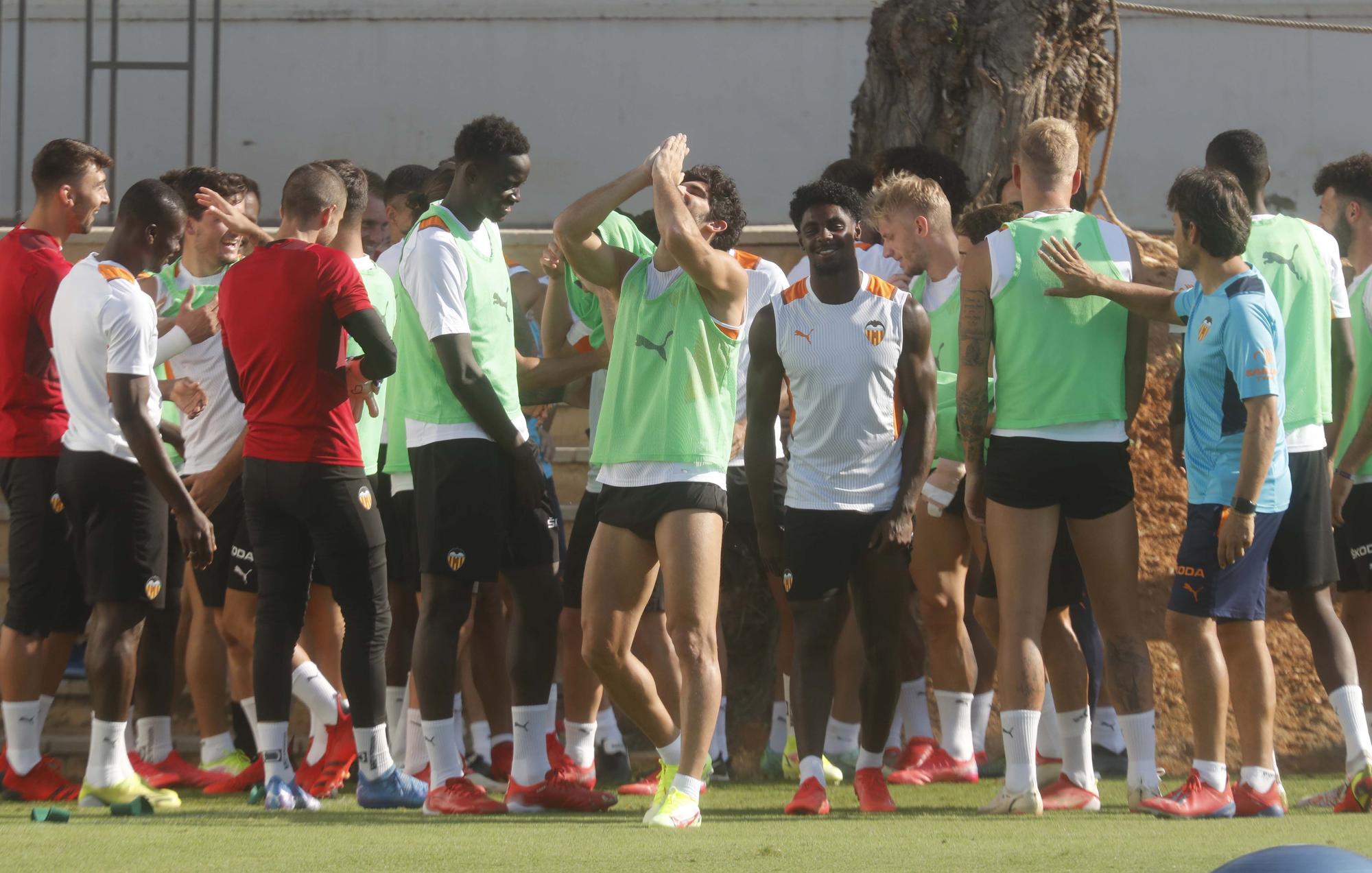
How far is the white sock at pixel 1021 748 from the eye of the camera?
6.02 m

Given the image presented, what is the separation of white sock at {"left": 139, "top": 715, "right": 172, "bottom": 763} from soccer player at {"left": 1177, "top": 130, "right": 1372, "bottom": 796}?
396 cm

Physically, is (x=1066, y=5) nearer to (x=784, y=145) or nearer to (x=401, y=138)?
(x=784, y=145)

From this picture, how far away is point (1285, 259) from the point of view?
6.47m

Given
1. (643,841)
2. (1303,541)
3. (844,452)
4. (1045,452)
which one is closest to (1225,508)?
(1303,541)

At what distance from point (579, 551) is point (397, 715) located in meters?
0.99

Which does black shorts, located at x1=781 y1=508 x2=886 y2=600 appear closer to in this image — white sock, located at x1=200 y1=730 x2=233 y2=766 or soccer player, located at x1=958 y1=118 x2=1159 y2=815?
soccer player, located at x1=958 y1=118 x2=1159 y2=815

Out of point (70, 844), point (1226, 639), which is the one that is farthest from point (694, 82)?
point (70, 844)

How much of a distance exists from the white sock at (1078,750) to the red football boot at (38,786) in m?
3.46

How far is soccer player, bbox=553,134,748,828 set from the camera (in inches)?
230

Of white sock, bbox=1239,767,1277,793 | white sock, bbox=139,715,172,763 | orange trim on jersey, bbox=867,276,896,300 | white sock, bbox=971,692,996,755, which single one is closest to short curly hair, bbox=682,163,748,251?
orange trim on jersey, bbox=867,276,896,300

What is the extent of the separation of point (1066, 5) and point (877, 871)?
220 inches

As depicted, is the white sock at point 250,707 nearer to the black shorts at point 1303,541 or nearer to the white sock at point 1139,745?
the white sock at point 1139,745

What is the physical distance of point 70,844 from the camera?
5.28 metres

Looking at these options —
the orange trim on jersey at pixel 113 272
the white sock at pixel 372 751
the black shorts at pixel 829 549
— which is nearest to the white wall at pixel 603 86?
the orange trim on jersey at pixel 113 272
